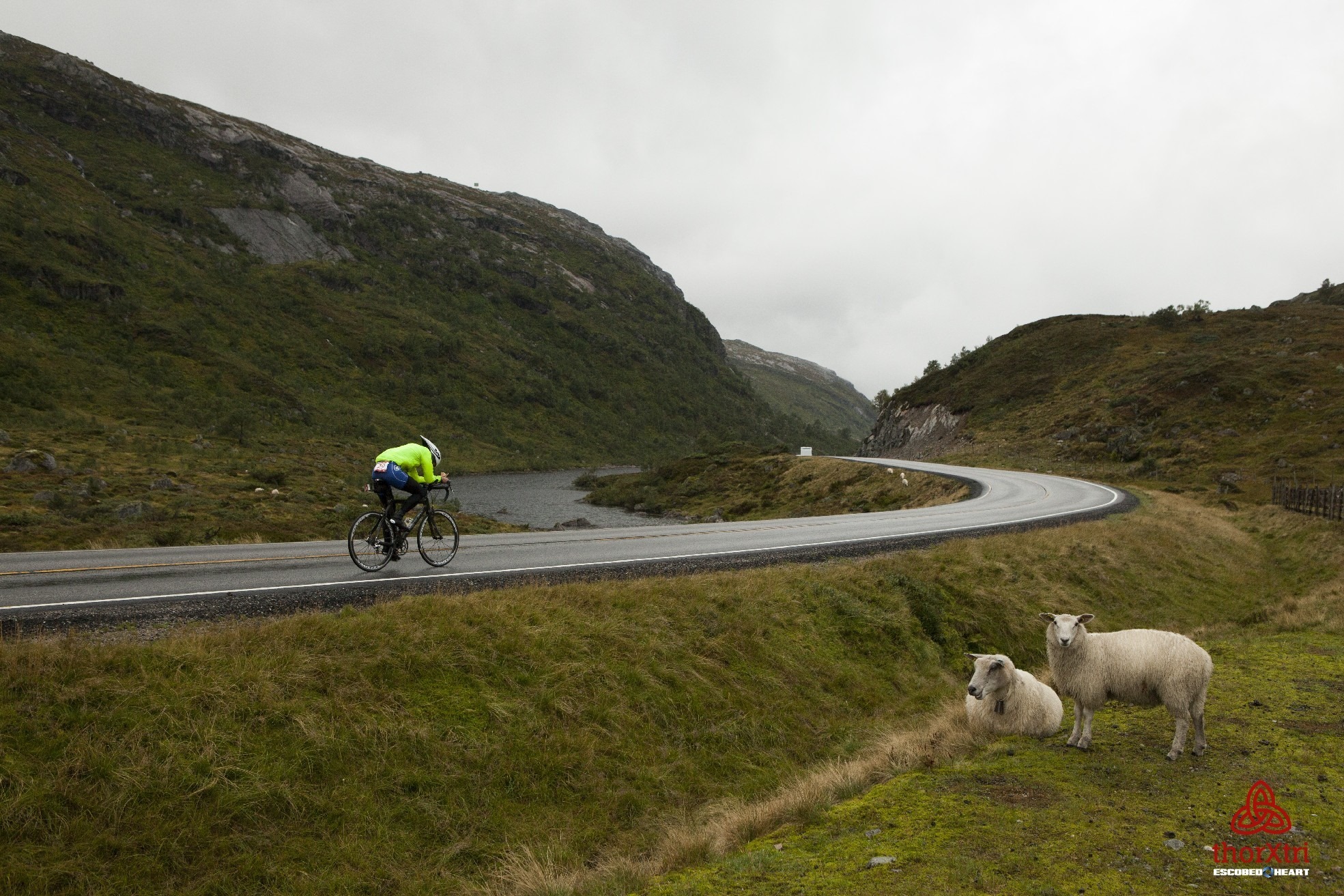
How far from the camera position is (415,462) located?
505 inches

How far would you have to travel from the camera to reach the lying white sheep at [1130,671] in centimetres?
742

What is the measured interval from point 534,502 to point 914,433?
52.7m

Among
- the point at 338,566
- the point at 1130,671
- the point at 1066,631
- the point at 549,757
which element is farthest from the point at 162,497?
the point at 1130,671

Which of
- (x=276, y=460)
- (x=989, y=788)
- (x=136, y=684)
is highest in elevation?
(x=276, y=460)

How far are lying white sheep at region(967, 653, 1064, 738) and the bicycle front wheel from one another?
10.0m

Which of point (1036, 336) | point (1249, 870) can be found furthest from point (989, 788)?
point (1036, 336)

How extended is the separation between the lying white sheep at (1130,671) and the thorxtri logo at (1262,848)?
48.1 inches

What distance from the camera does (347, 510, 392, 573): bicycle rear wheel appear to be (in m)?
12.6

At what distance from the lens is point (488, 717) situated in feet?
28.0

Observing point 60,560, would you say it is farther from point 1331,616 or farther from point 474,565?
point 1331,616

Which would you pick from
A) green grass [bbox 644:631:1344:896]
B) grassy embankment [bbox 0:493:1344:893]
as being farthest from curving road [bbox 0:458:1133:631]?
green grass [bbox 644:631:1344:896]

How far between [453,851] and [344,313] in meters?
198

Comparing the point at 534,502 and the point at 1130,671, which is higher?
the point at 534,502

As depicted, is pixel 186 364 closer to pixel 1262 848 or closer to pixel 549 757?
pixel 549 757
